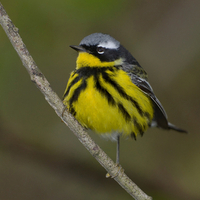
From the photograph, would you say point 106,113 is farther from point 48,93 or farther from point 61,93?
point 61,93

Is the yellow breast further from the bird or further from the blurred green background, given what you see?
the blurred green background

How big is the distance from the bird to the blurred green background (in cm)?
99

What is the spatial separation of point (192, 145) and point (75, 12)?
8.71ft

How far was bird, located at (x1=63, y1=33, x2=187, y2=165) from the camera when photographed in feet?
9.91

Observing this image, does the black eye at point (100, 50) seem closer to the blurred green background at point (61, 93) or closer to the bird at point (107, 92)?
the bird at point (107, 92)

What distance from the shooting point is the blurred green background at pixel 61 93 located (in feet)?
13.6

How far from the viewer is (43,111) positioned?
4836mm

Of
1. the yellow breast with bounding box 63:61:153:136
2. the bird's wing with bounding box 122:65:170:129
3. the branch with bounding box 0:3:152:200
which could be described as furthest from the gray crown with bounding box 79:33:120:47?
the branch with bounding box 0:3:152:200

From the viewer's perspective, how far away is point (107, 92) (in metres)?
3.00

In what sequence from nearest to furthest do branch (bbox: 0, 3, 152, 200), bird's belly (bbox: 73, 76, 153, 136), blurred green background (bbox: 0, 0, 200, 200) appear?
branch (bbox: 0, 3, 152, 200) → bird's belly (bbox: 73, 76, 153, 136) → blurred green background (bbox: 0, 0, 200, 200)

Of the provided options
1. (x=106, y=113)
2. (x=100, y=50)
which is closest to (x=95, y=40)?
(x=100, y=50)

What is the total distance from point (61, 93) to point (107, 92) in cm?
183

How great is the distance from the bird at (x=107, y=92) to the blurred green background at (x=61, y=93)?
3.26 ft

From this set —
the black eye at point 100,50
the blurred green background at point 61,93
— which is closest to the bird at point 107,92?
the black eye at point 100,50
